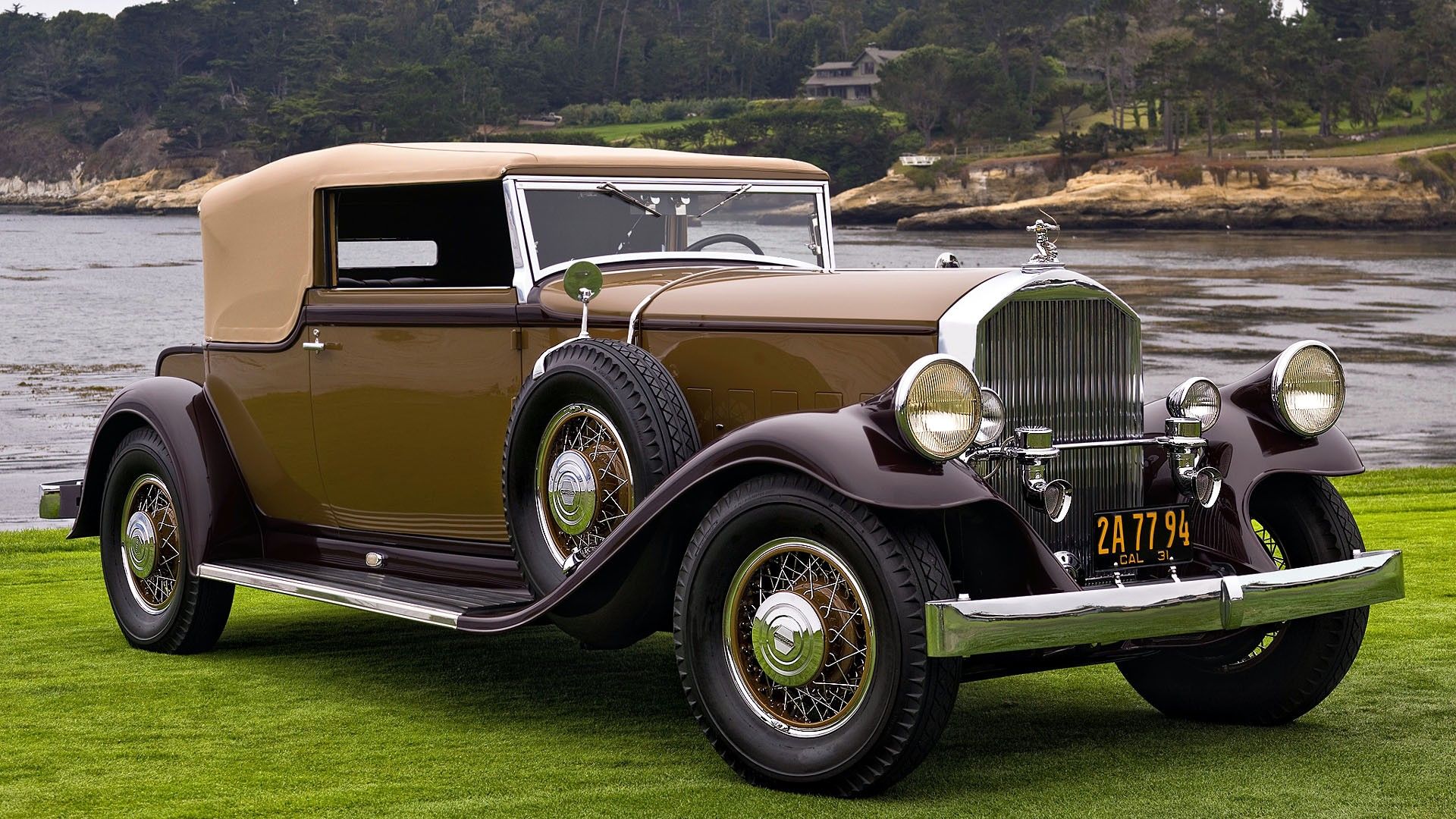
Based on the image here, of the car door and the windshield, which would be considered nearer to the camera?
the car door

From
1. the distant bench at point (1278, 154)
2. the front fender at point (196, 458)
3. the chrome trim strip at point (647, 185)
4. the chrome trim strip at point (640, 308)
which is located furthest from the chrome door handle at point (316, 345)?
the distant bench at point (1278, 154)

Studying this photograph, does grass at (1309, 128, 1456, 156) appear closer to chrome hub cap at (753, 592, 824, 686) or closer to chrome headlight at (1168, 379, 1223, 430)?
chrome headlight at (1168, 379, 1223, 430)

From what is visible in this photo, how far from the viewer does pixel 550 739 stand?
528 centimetres

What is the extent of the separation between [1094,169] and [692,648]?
91.5 meters

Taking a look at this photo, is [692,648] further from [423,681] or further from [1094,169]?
[1094,169]

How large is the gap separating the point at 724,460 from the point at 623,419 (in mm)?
597

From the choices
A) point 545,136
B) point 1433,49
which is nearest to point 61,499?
point 1433,49

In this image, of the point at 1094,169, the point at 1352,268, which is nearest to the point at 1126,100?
the point at 1094,169

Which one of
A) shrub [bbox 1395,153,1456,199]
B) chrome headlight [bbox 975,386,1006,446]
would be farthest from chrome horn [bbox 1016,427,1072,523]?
shrub [bbox 1395,153,1456,199]

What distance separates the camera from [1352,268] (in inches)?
2350

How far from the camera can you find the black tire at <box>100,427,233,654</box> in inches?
274

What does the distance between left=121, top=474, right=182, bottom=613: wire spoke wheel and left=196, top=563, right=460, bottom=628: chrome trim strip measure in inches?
18.4

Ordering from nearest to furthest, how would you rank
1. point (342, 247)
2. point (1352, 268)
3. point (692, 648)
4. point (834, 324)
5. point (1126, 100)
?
point (692, 648), point (834, 324), point (342, 247), point (1352, 268), point (1126, 100)

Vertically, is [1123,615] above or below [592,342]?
below
